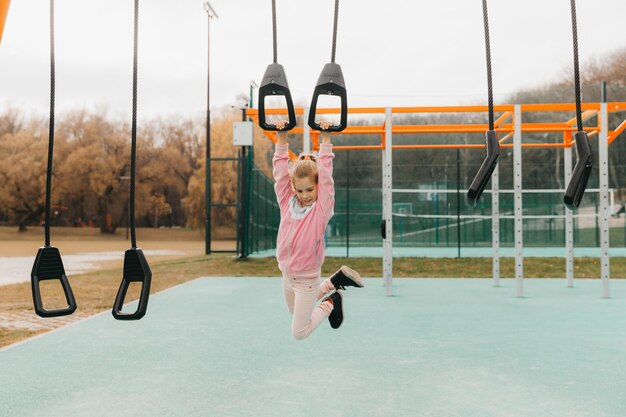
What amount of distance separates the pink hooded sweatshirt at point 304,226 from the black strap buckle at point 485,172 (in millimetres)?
1023

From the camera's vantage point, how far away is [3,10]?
7.23 ft

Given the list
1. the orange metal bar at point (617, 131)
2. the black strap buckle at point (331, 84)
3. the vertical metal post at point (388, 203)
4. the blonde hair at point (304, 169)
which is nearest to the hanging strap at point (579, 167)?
the black strap buckle at point (331, 84)

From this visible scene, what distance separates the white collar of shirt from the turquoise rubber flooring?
946 millimetres

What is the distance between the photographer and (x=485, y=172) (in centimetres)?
181

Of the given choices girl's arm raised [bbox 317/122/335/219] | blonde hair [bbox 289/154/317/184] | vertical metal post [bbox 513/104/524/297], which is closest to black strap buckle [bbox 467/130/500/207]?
girl's arm raised [bbox 317/122/335/219]

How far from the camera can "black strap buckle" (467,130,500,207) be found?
180cm

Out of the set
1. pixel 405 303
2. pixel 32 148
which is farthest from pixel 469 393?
pixel 32 148

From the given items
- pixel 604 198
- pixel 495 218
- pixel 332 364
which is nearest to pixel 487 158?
pixel 332 364

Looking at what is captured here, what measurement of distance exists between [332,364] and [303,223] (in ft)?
4.10

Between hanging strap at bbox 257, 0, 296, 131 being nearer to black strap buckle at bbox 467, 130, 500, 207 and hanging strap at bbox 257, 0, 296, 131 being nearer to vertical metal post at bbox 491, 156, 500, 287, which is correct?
black strap buckle at bbox 467, 130, 500, 207

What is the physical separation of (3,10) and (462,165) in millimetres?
20412

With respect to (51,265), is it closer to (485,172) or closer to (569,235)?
(485,172)

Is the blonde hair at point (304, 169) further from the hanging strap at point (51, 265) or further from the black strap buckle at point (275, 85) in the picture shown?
the hanging strap at point (51, 265)

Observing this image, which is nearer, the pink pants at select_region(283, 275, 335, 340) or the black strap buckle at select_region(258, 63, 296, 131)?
the black strap buckle at select_region(258, 63, 296, 131)
